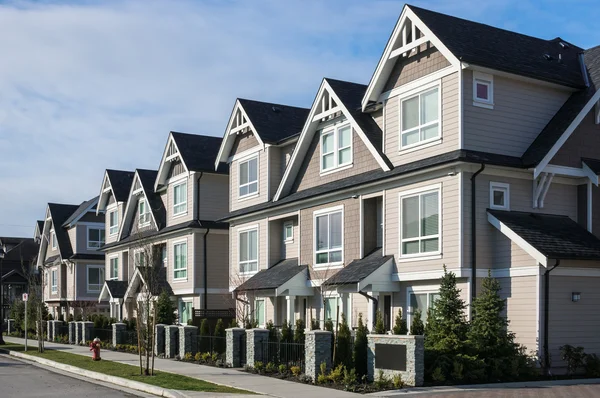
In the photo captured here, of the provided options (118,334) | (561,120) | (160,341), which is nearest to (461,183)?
(561,120)

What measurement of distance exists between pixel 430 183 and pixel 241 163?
15.6 m

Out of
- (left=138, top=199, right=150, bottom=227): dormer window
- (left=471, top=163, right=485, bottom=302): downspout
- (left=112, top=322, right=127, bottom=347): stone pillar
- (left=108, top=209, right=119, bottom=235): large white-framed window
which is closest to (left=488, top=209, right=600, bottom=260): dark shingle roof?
(left=471, top=163, right=485, bottom=302): downspout

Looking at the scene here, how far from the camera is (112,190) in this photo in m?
54.2

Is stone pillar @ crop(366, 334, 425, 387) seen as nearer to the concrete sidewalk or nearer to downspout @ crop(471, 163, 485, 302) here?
the concrete sidewalk

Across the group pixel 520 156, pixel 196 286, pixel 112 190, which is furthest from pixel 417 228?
pixel 112 190

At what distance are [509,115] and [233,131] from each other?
55.7ft

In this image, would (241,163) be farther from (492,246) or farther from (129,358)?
(492,246)

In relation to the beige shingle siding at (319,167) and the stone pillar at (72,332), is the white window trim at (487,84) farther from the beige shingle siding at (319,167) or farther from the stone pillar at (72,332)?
the stone pillar at (72,332)

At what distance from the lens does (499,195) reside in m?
23.9

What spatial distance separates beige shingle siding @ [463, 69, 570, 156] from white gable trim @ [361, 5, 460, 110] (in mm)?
1706

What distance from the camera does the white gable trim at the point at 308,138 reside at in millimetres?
28253

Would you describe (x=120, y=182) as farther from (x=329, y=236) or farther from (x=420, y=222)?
(x=420, y=222)

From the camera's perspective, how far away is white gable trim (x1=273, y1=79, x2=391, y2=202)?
28.3 meters

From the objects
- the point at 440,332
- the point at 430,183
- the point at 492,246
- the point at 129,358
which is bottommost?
the point at 129,358
